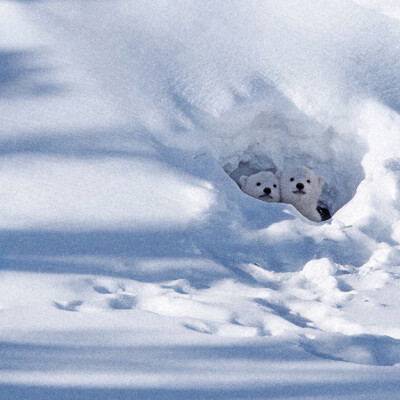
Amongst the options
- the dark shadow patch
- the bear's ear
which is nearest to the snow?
the dark shadow patch

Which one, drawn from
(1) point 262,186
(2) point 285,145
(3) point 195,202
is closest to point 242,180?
→ (1) point 262,186

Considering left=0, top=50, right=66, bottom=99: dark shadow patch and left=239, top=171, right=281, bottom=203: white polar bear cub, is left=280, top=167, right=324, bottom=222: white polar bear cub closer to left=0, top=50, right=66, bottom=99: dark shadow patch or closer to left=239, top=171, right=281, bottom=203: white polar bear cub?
left=239, top=171, right=281, bottom=203: white polar bear cub

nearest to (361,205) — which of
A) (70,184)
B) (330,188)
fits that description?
(330,188)

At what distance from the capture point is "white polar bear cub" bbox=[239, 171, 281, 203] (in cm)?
601

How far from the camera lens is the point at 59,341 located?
121 inches

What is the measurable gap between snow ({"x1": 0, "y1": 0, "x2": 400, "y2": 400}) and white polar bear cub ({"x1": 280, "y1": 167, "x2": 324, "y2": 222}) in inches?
6.2

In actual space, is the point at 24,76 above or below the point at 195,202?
above

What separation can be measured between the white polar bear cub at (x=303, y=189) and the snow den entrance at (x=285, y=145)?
138 mm

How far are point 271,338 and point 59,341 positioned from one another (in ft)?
2.77

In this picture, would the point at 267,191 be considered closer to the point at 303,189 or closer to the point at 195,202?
the point at 303,189

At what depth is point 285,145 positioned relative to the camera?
6129 mm

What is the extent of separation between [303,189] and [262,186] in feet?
1.00

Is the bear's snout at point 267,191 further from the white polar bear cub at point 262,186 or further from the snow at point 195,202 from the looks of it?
the snow at point 195,202

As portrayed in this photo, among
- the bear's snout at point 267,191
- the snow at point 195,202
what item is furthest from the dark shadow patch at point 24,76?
the bear's snout at point 267,191
